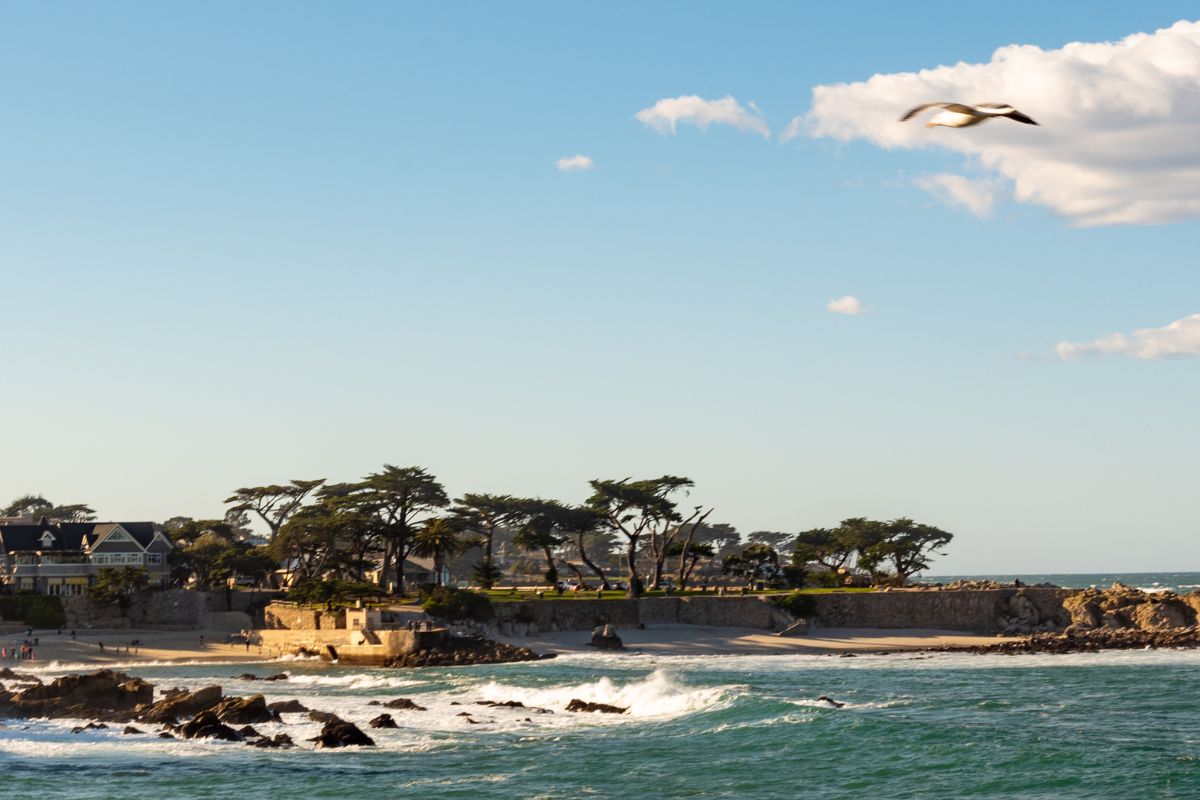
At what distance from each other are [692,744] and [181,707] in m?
19.6

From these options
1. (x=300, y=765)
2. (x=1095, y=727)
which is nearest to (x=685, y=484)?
(x=1095, y=727)

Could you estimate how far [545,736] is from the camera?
4831cm

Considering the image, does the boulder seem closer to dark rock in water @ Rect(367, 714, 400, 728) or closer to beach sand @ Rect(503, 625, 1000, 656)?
beach sand @ Rect(503, 625, 1000, 656)

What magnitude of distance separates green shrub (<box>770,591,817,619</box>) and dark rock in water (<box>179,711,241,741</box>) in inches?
2163

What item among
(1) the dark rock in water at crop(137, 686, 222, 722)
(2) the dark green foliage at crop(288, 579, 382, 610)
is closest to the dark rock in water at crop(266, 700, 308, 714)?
(1) the dark rock in water at crop(137, 686, 222, 722)

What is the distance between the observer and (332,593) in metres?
90.4

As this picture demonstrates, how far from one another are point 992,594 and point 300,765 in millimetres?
67982

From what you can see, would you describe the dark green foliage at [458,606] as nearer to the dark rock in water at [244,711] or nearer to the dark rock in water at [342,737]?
the dark rock in water at [244,711]

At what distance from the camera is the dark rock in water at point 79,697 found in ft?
178

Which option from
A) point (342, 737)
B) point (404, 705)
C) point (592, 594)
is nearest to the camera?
point (342, 737)

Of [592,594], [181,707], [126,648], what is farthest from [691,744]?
[592,594]

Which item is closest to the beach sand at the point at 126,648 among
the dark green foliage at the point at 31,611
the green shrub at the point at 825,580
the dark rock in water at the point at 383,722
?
the dark green foliage at the point at 31,611

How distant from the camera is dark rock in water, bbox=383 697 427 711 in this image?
55.3 metres

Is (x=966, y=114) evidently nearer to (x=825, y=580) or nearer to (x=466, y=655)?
(x=466, y=655)
